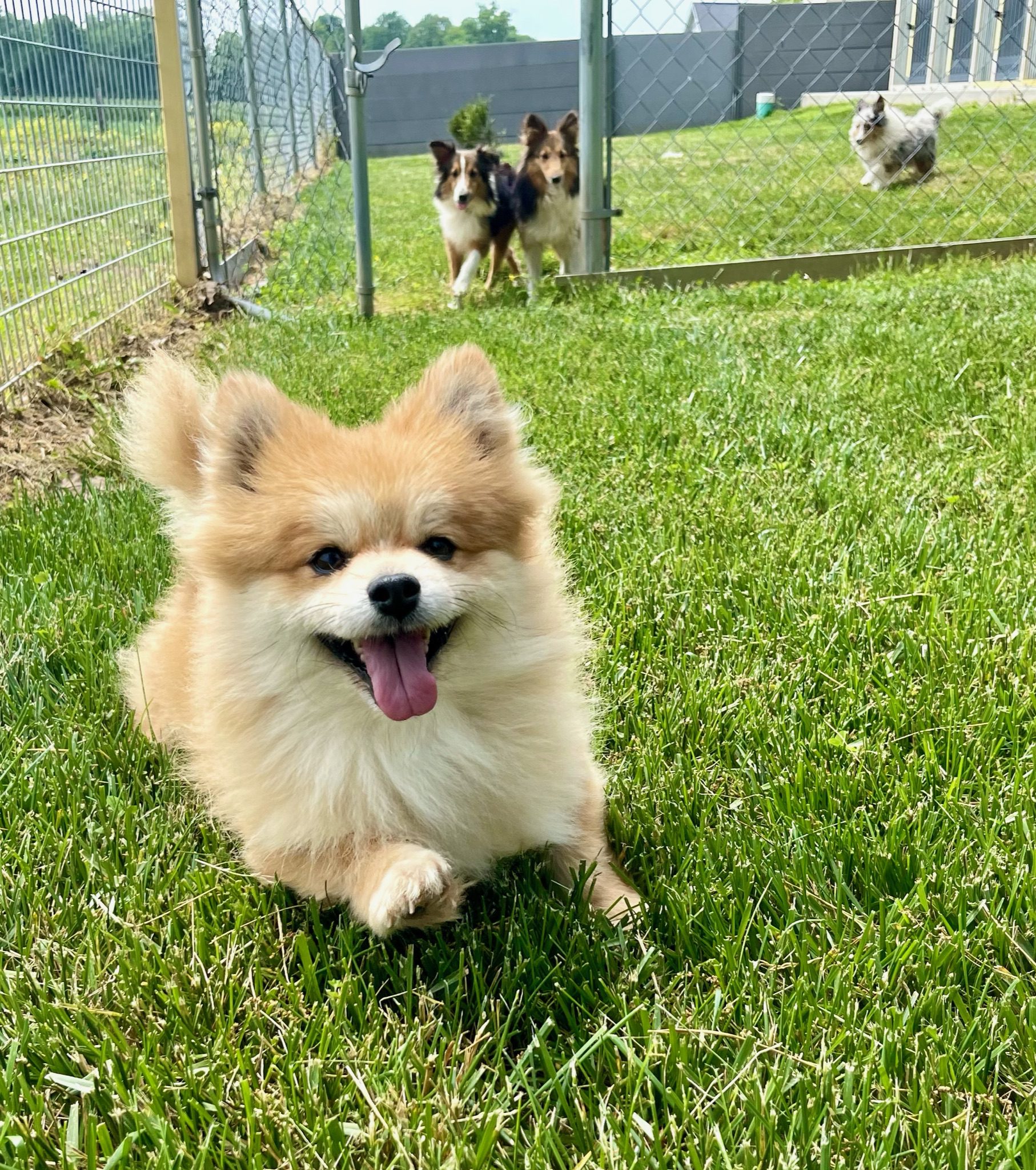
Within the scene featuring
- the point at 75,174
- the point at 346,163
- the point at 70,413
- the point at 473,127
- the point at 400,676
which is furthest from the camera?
the point at 473,127

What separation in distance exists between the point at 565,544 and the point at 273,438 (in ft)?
4.13

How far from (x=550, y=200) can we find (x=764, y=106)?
31.3ft

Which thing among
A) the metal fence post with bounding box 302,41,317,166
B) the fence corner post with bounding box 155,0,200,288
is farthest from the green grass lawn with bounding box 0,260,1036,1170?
the metal fence post with bounding box 302,41,317,166

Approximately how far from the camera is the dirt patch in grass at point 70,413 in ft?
12.3

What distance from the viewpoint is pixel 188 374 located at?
90.9 inches

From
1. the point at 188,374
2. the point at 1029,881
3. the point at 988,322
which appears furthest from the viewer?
the point at 988,322

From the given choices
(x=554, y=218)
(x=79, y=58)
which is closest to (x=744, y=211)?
(x=554, y=218)

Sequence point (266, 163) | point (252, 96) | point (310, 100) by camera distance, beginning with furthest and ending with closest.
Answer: point (310, 100) → point (266, 163) → point (252, 96)

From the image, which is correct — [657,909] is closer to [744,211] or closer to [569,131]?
[569,131]

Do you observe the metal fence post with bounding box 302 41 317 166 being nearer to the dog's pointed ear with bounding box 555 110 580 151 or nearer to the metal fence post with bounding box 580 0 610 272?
the dog's pointed ear with bounding box 555 110 580 151

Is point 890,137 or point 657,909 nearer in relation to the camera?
point 657,909

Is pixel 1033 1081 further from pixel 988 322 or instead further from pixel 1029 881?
pixel 988 322

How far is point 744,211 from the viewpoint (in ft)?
28.3

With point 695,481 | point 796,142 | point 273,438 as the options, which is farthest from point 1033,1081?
point 796,142
